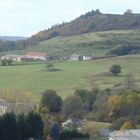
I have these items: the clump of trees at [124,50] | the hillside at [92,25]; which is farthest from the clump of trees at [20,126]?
the hillside at [92,25]

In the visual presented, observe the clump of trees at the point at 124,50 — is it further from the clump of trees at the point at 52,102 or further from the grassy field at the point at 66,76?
the clump of trees at the point at 52,102

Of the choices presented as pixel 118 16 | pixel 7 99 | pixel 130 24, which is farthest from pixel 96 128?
pixel 118 16

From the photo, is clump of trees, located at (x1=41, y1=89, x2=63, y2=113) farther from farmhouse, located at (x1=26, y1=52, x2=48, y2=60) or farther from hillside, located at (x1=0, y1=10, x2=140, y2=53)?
hillside, located at (x1=0, y1=10, x2=140, y2=53)

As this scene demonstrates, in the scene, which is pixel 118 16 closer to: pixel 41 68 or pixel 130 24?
pixel 130 24

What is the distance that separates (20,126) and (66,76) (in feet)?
118

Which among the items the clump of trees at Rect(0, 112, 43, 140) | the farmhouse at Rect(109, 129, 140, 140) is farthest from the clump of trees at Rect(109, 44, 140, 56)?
the farmhouse at Rect(109, 129, 140, 140)

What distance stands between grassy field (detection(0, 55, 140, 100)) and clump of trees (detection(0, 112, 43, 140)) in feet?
69.4

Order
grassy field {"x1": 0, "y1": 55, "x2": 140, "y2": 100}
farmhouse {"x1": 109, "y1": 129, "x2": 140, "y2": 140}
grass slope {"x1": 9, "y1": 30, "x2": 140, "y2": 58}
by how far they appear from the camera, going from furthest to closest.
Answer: grass slope {"x1": 9, "y1": 30, "x2": 140, "y2": 58}, grassy field {"x1": 0, "y1": 55, "x2": 140, "y2": 100}, farmhouse {"x1": 109, "y1": 129, "x2": 140, "y2": 140}

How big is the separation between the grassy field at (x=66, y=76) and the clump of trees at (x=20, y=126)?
21157 mm

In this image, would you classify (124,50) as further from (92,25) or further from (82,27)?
(82,27)

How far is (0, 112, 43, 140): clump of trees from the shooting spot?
1467 inches

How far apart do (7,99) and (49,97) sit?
4.74 meters

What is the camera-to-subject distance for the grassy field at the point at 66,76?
6694 centimetres

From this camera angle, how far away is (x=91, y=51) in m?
99.8
